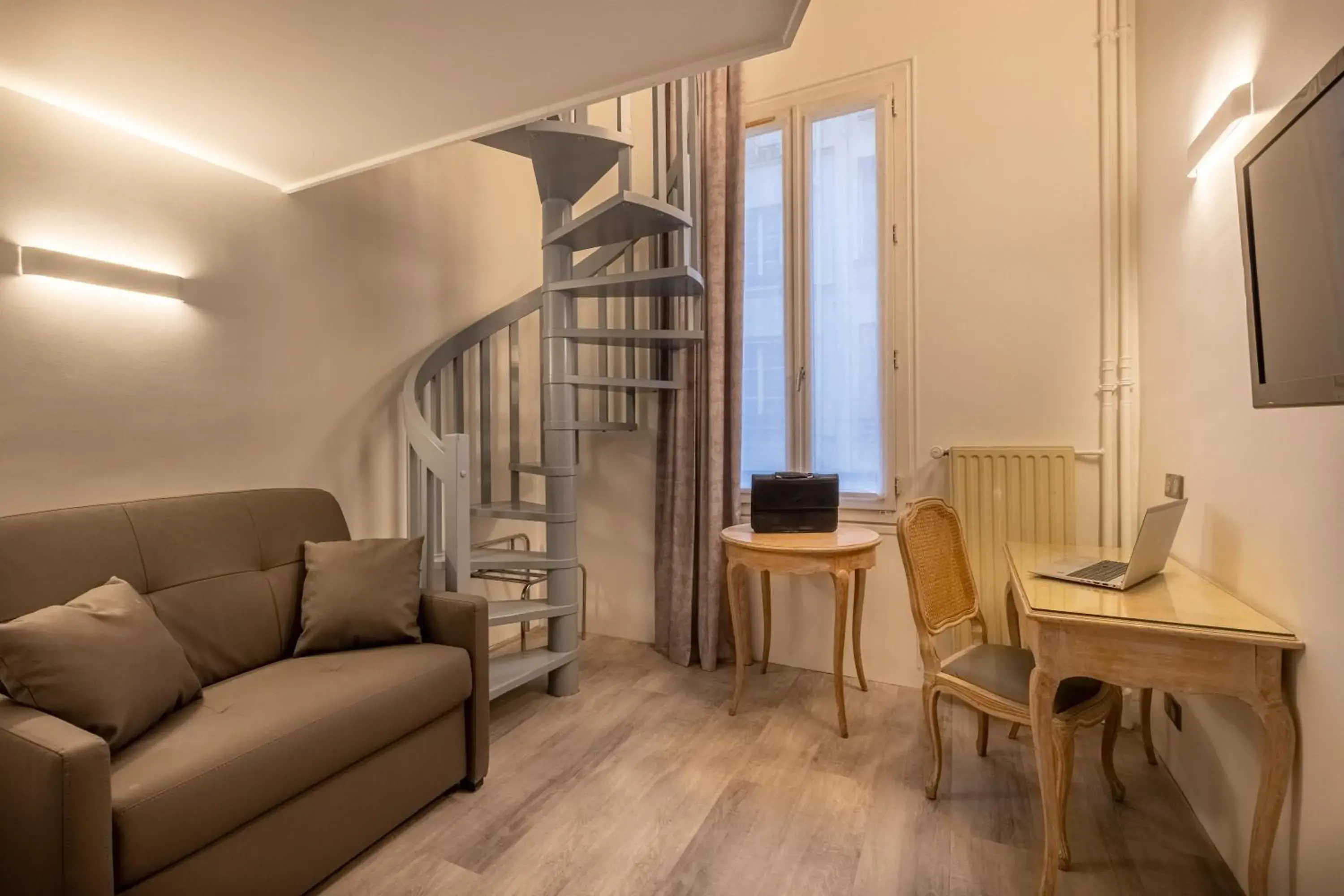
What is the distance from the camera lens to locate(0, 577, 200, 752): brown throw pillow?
1.33 m

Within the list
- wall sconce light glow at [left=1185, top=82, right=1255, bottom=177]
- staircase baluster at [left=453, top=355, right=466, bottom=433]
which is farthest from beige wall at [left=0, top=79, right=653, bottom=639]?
wall sconce light glow at [left=1185, top=82, right=1255, bottom=177]

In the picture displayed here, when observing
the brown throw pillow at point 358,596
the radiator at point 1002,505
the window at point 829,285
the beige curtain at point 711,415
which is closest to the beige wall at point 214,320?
the brown throw pillow at point 358,596

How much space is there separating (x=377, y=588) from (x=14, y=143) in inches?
65.0

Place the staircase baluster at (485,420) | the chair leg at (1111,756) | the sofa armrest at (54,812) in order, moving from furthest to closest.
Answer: the staircase baluster at (485,420) < the chair leg at (1111,756) < the sofa armrest at (54,812)

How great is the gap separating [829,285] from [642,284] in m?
0.95

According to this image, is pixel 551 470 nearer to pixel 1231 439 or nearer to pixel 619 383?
pixel 619 383

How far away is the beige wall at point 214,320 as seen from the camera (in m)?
1.82

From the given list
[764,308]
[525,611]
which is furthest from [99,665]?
[764,308]

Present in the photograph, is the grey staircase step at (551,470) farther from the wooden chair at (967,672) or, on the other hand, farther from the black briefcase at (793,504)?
the wooden chair at (967,672)

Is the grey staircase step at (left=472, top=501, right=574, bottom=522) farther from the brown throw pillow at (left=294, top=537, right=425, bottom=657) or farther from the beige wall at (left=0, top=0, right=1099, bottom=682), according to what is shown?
the brown throw pillow at (left=294, top=537, right=425, bottom=657)

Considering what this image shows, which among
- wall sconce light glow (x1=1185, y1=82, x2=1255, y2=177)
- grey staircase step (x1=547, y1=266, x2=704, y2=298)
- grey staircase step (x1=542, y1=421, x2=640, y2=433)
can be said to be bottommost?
Result: grey staircase step (x1=542, y1=421, x2=640, y2=433)

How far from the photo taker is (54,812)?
1.15 m

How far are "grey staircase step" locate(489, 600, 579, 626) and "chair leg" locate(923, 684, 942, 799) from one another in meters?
1.58

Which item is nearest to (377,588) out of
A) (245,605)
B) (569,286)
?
(245,605)
